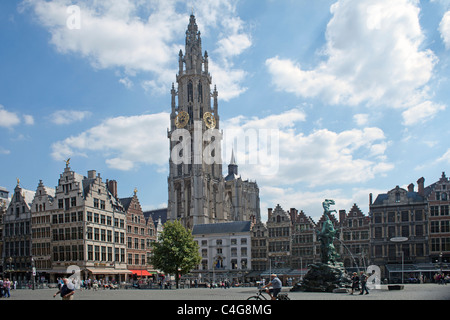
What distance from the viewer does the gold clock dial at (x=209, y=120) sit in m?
122

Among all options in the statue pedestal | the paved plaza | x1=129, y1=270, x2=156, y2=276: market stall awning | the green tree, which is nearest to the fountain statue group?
the statue pedestal

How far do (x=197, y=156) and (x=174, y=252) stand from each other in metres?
58.7

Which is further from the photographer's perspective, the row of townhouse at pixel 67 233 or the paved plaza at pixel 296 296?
the row of townhouse at pixel 67 233

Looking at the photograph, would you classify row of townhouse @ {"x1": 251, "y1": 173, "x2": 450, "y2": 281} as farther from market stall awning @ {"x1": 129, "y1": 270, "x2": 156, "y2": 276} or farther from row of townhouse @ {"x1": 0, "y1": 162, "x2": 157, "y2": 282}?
row of townhouse @ {"x1": 0, "y1": 162, "x2": 157, "y2": 282}

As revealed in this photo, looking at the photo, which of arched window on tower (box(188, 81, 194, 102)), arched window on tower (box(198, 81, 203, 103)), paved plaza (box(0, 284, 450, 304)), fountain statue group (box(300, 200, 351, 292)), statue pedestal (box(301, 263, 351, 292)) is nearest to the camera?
paved plaza (box(0, 284, 450, 304))

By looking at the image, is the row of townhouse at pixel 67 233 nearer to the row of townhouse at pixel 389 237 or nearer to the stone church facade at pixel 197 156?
the row of townhouse at pixel 389 237

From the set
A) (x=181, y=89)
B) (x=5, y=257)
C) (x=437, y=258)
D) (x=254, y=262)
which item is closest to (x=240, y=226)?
(x=254, y=262)

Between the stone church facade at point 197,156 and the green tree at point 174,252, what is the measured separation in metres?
49.9

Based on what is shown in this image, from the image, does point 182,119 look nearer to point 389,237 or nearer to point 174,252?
point 389,237

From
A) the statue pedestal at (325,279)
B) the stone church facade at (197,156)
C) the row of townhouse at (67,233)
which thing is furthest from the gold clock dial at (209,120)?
the statue pedestal at (325,279)

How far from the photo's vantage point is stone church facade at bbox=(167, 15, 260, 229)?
11212 centimetres

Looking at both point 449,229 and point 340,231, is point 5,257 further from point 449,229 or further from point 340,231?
A: point 449,229

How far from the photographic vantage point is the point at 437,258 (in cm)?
6269

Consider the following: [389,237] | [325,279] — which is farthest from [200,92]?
[325,279]
